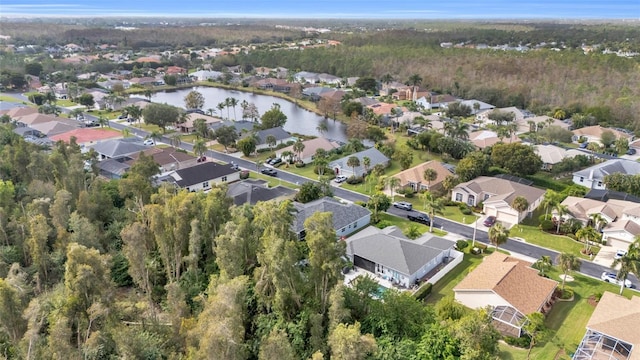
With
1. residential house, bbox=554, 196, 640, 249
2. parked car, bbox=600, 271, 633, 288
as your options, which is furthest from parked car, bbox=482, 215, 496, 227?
parked car, bbox=600, 271, 633, 288

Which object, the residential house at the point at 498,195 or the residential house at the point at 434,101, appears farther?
the residential house at the point at 434,101

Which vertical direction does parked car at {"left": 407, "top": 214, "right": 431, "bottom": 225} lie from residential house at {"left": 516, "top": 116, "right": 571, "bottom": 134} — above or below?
below

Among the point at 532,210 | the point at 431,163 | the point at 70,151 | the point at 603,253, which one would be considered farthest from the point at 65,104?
the point at 603,253

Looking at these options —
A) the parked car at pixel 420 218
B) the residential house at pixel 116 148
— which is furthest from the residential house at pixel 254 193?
the residential house at pixel 116 148

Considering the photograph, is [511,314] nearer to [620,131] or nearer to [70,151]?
[70,151]

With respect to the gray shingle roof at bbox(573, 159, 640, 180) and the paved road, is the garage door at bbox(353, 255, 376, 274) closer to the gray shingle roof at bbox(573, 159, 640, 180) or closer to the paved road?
the paved road

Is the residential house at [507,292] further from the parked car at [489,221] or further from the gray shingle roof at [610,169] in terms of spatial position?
the gray shingle roof at [610,169]

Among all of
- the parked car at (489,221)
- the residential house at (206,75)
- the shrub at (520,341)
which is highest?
the residential house at (206,75)
